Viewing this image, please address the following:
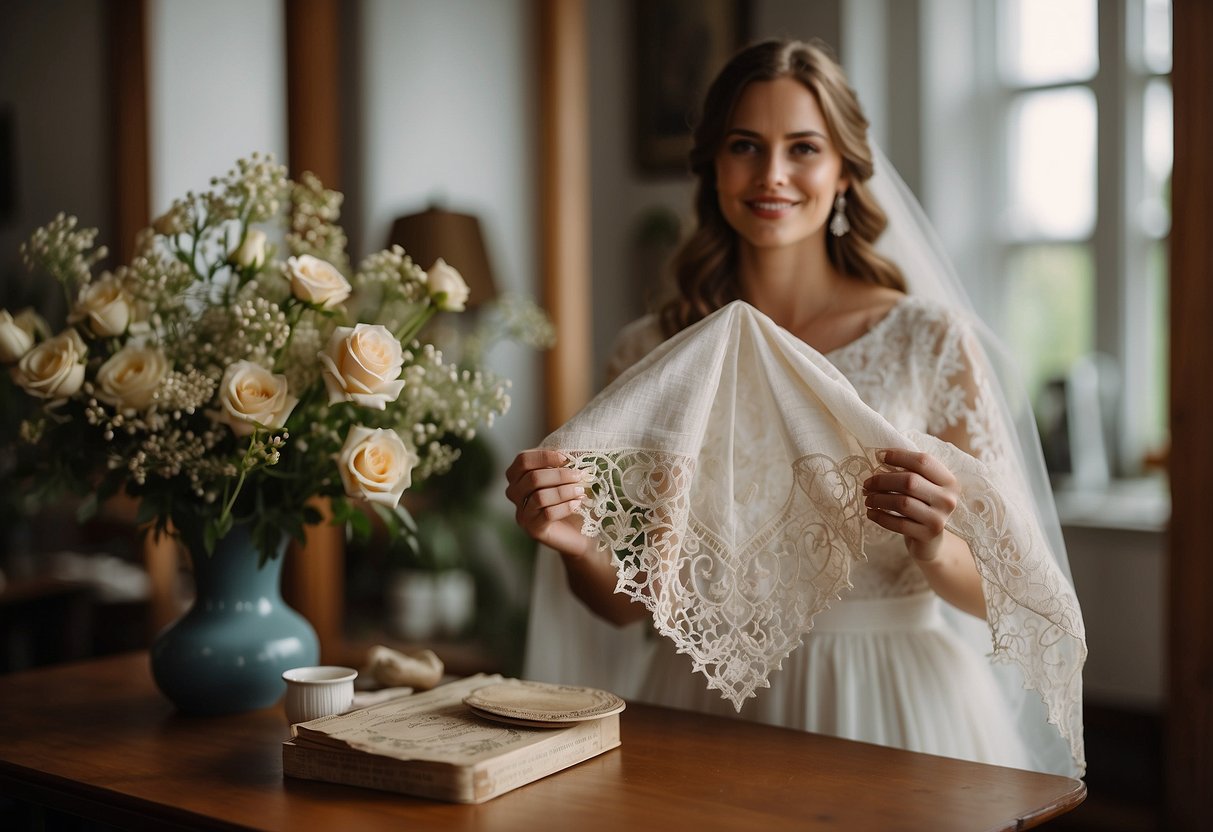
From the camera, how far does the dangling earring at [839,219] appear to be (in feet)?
6.87

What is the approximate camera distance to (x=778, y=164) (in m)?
1.97

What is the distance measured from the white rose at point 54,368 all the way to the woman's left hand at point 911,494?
105 centimetres

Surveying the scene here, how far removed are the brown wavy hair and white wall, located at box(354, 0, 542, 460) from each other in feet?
6.14

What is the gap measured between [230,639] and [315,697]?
0.24 metres

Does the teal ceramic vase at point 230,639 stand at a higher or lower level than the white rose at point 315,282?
lower

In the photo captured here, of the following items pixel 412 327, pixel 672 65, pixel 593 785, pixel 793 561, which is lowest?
pixel 593 785

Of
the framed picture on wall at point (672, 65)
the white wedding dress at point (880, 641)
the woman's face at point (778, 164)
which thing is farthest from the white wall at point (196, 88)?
the woman's face at point (778, 164)

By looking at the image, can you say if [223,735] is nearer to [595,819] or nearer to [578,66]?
[595,819]

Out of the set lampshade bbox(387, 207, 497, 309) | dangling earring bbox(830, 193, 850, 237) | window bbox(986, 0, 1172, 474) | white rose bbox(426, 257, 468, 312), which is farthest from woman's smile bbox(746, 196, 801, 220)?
window bbox(986, 0, 1172, 474)

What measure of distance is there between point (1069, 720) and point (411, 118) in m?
3.05

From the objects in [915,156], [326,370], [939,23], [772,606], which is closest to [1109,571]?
[915,156]

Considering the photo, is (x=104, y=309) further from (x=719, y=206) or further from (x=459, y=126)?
(x=459, y=126)

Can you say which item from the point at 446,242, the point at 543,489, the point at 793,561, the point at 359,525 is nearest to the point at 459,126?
the point at 446,242

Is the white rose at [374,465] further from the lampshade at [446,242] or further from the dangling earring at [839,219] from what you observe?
the lampshade at [446,242]
